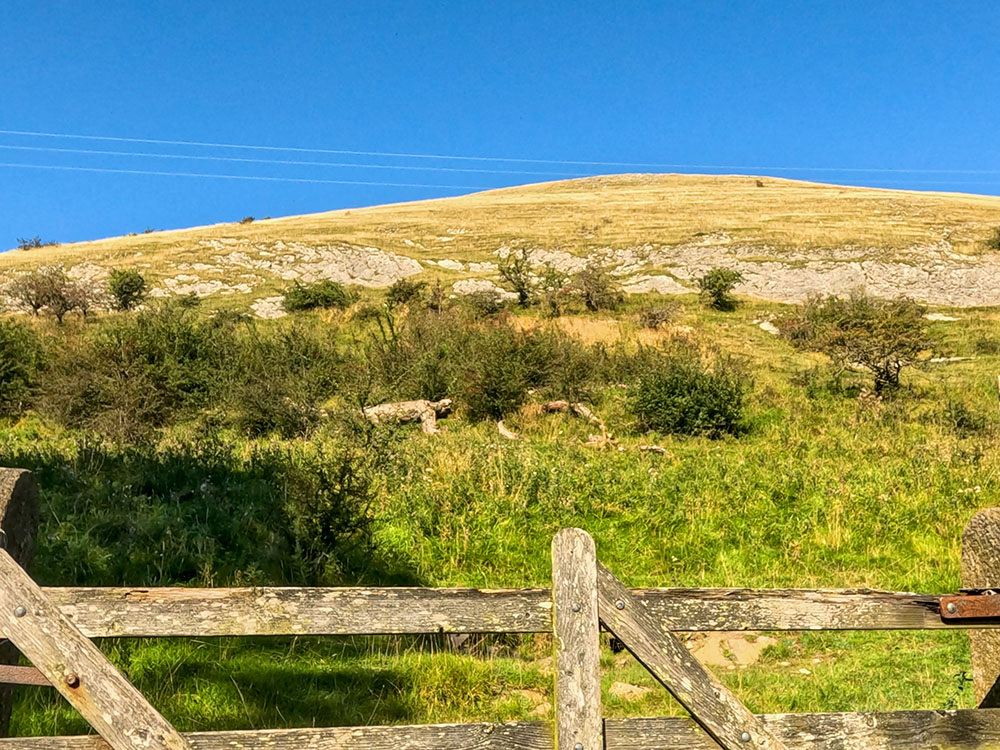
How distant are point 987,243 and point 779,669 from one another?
1667 inches

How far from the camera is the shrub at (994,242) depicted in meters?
39.2

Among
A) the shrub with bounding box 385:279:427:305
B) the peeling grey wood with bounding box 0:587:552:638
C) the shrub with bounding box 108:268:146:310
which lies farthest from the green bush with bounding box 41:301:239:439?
the shrub with bounding box 108:268:146:310

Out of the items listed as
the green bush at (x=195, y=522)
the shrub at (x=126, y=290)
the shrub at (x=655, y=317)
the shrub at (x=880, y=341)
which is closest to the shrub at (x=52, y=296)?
the shrub at (x=126, y=290)

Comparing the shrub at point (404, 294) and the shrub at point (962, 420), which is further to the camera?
the shrub at point (404, 294)

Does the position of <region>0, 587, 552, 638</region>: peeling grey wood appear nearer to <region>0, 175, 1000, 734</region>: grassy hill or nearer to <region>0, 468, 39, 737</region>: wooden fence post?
<region>0, 468, 39, 737</region>: wooden fence post

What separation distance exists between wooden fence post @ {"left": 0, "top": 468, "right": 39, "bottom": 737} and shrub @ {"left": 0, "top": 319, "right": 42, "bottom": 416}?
1426cm

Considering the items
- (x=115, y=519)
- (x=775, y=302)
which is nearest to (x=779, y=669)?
(x=115, y=519)

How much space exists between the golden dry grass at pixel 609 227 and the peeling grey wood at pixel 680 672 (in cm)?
3889

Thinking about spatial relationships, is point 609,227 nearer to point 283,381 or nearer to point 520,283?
point 520,283

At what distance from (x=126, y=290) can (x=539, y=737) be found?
3116 cm

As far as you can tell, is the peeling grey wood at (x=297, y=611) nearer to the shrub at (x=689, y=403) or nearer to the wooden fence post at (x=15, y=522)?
the wooden fence post at (x=15, y=522)

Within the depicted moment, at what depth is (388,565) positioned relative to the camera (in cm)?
727

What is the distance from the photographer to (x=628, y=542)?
8.16 m

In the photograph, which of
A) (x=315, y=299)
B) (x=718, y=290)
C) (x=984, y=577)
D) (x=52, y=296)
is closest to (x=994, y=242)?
(x=718, y=290)
